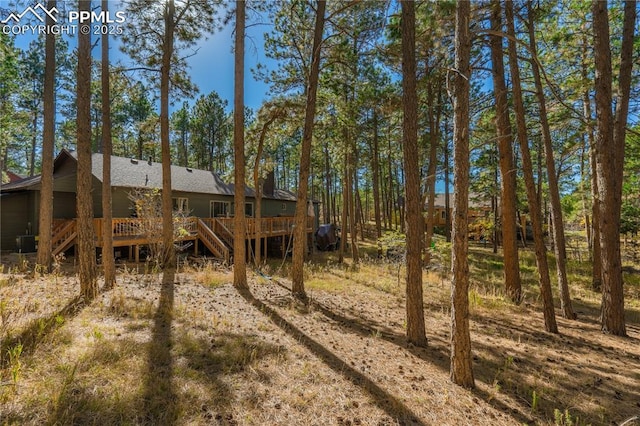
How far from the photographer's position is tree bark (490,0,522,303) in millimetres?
7523

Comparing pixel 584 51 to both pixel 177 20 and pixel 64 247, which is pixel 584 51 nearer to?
pixel 177 20

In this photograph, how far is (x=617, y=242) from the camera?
19.9ft

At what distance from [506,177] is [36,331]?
33.4ft

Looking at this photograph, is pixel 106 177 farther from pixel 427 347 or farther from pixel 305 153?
pixel 427 347

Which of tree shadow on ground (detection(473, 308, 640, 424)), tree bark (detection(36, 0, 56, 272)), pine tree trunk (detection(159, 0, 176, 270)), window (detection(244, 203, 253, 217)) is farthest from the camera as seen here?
window (detection(244, 203, 253, 217))

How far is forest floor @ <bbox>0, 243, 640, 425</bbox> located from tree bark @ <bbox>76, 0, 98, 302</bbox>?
0.49 meters

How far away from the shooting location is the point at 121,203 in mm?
13375

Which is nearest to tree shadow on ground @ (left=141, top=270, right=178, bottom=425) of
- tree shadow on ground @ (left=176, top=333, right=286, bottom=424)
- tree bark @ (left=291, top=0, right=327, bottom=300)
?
tree shadow on ground @ (left=176, top=333, right=286, bottom=424)

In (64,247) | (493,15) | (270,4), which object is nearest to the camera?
(493,15)

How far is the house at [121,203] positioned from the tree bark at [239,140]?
5362mm

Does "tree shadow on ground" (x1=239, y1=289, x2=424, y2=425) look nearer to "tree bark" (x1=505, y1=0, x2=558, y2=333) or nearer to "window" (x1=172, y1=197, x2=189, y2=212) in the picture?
"tree bark" (x1=505, y1=0, x2=558, y2=333)

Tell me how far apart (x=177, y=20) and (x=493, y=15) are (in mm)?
9232

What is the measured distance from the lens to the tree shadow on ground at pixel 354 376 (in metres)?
2.96

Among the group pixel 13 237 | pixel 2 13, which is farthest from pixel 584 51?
pixel 13 237
